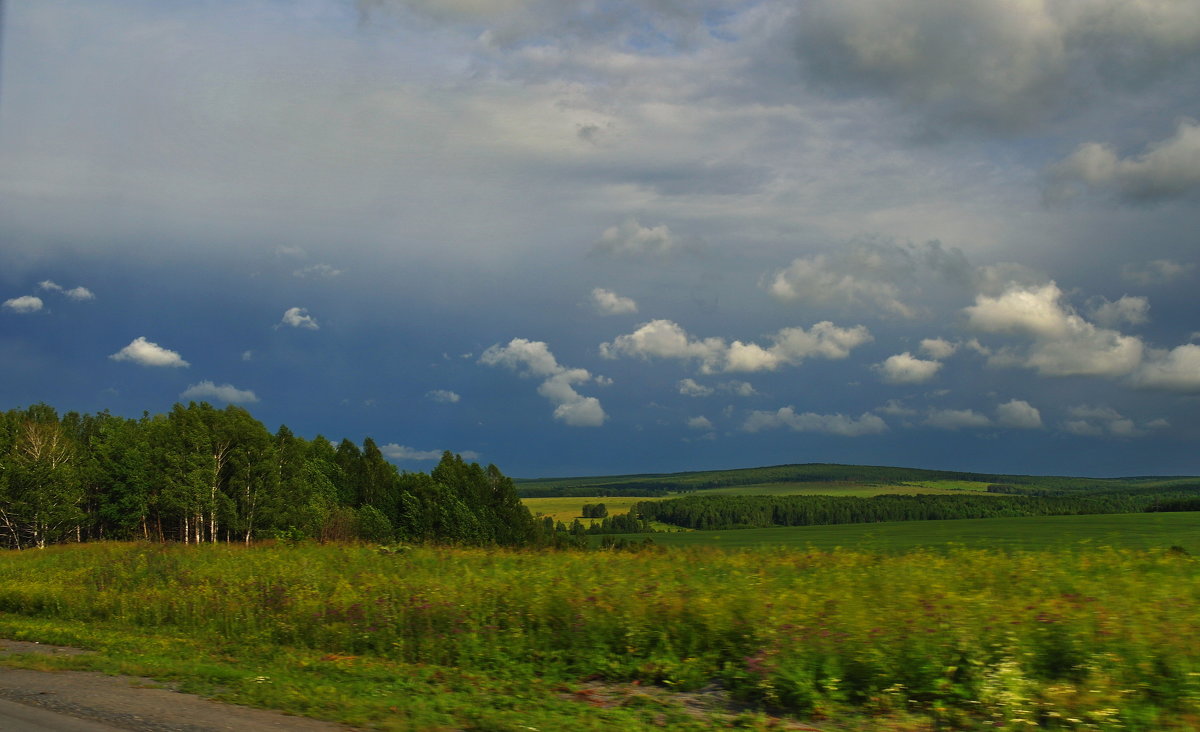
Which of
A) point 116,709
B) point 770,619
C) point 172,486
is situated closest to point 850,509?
point 172,486

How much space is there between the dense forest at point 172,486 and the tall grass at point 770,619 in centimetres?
4346

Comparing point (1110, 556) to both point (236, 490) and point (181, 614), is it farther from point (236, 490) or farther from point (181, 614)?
point (236, 490)

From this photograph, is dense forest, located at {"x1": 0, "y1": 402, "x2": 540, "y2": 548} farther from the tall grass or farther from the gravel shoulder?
the gravel shoulder

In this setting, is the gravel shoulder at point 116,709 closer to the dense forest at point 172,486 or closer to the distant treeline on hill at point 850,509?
the dense forest at point 172,486

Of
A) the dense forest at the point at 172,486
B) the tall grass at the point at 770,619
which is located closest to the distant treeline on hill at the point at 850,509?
the dense forest at the point at 172,486

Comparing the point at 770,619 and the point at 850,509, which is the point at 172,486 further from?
the point at 850,509

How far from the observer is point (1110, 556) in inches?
539

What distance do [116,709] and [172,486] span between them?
6925 cm

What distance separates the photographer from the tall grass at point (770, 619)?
8352 mm

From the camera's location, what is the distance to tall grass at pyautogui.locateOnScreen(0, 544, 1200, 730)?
8.35 m

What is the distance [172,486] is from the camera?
231 feet

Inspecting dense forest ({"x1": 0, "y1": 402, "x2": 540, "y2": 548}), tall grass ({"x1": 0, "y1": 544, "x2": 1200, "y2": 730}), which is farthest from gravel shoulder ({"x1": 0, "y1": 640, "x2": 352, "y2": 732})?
dense forest ({"x1": 0, "y1": 402, "x2": 540, "y2": 548})

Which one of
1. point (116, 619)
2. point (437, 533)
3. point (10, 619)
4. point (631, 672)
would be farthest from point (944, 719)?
point (437, 533)

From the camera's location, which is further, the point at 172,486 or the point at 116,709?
the point at 172,486
